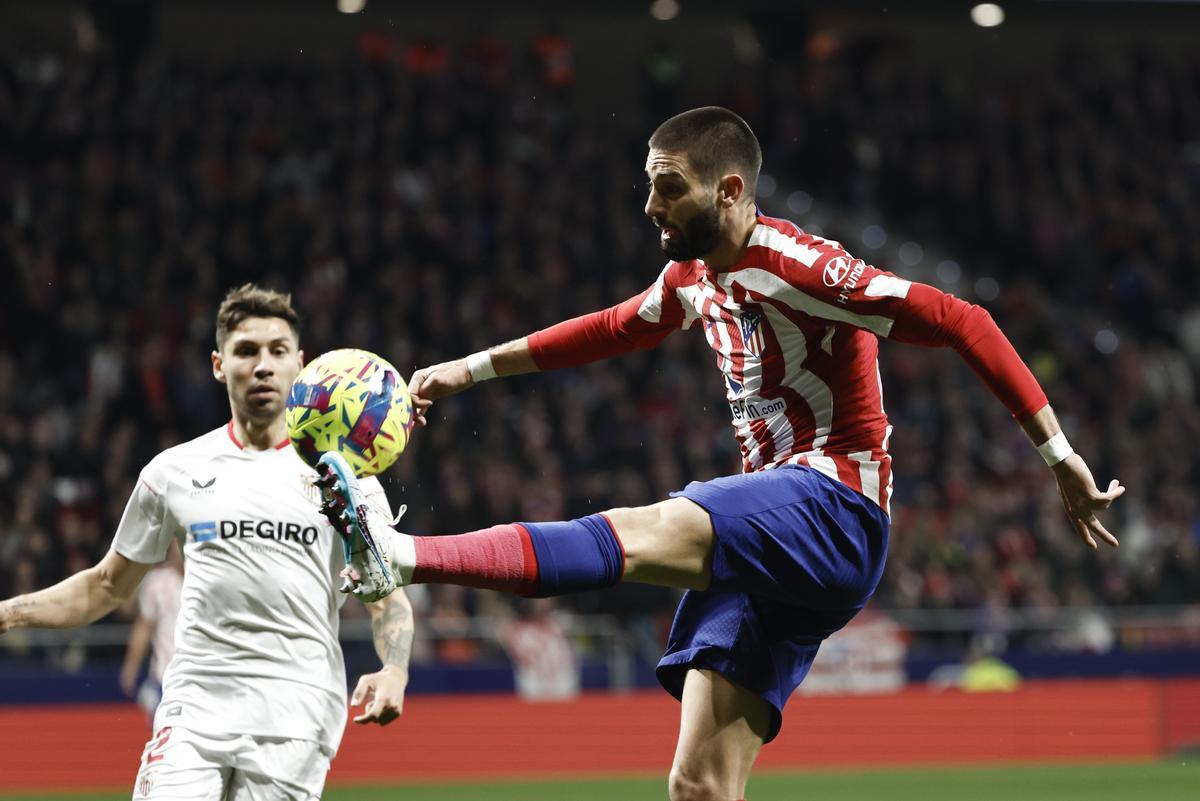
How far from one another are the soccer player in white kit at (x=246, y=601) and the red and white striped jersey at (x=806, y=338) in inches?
37.2

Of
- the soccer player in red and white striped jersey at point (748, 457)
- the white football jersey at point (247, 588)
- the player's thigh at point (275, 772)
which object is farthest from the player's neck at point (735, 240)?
the player's thigh at point (275, 772)

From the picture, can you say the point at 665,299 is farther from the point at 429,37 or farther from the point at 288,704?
the point at 429,37

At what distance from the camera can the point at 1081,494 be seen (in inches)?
185

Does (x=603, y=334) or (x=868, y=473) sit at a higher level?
(x=603, y=334)

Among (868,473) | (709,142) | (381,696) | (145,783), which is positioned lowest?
(145,783)

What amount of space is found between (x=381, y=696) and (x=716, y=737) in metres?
1.16

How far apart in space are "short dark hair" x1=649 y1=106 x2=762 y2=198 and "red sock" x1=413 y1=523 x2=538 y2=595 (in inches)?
51.3

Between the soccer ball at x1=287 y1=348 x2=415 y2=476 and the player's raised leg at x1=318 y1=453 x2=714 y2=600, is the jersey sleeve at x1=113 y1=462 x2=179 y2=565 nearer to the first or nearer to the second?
the soccer ball at x1=287 y1=348 x2=415 y2=476

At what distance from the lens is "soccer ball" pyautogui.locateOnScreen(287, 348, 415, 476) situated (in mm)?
4535

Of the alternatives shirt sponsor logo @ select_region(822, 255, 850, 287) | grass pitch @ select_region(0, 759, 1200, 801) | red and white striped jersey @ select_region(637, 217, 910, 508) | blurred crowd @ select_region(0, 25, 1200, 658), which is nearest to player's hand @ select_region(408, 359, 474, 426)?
red and white striped jersey @ select_region(637, 217, 910, 508)

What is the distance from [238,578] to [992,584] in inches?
488

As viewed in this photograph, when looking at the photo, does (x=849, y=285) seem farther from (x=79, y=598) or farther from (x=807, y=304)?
(x=79, y=598)

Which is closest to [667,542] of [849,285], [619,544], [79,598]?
[619,544]

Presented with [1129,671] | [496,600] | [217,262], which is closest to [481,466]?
[496,600]
